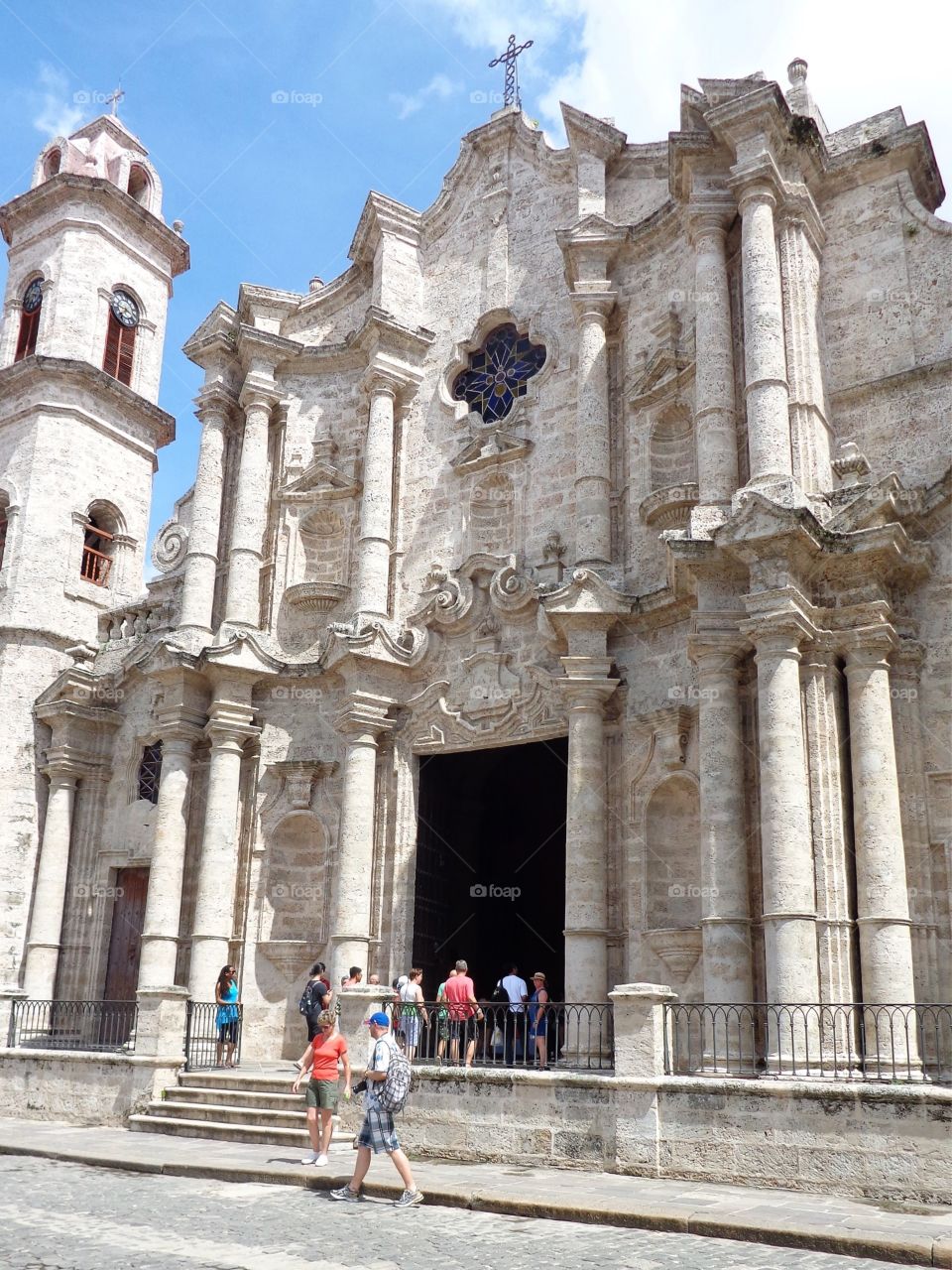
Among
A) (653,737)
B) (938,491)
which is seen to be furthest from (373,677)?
(938,491)

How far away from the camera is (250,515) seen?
69.0 ft

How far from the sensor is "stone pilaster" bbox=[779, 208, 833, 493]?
49.9 ft

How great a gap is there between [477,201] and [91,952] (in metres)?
14.3

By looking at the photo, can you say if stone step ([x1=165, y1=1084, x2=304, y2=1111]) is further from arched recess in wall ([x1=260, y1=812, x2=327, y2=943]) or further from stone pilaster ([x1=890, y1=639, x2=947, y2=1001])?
stone pilaster ([x1=890, y1=639, x2=947, y2=1001])

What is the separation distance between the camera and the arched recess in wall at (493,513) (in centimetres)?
1917

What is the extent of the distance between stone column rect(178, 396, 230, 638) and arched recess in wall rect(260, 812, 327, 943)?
3.69m

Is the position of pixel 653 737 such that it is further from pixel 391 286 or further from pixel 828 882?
pixel 391 286

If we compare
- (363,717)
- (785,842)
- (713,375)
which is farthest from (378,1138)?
(713,375)

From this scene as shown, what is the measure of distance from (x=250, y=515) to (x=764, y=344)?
370 inches

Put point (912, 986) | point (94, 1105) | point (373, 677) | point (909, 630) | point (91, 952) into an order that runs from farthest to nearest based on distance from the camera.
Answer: point (91, 952)
point (373, 677)
point (94, 1105)
point (909, 630)
point (912, 986)

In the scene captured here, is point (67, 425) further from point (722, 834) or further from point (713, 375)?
point (722, 834)

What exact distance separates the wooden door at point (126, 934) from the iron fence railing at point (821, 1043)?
10.7 m

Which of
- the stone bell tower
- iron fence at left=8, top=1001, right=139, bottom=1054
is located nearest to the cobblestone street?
iron fence at left=8, top=1001, right=139, bottom=1054

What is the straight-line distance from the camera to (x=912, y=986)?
12781 millimetres
